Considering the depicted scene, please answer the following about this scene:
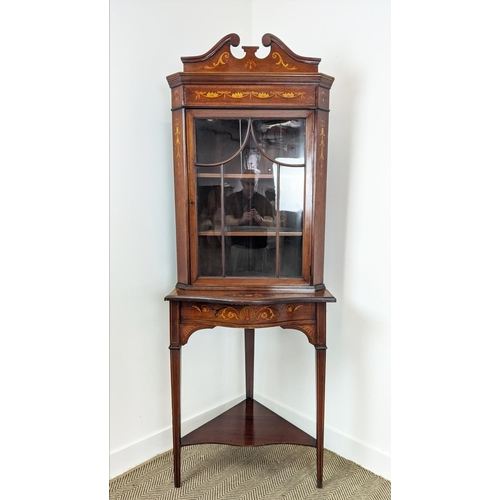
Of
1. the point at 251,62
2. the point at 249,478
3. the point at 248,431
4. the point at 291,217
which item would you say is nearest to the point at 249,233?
the point at 291,217

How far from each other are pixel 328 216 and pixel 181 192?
59 cm

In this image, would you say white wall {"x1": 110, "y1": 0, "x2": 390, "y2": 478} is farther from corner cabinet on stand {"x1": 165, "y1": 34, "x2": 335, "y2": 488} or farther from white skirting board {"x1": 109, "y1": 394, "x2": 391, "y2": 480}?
corner cabinet on stand {"x1": 165, "y1": 34, "x2": 335, "y2": 488}

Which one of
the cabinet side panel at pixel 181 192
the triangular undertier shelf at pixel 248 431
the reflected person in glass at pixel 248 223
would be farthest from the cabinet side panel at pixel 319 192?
the triangular undertier shelf at pixel 248 431

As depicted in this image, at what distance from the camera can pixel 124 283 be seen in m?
1.44

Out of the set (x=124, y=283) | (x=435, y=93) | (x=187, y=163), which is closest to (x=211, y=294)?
(x=124, y=283)

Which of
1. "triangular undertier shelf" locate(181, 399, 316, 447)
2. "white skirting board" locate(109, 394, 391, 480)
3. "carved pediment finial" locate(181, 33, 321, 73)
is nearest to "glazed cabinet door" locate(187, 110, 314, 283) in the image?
"carved pediment finial" locate(181, 33, 321, 73)

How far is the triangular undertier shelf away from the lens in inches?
55.7

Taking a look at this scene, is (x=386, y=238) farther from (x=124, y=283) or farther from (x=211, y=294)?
(x=124, y=283)

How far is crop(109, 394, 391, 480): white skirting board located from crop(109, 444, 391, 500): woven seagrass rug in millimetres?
22

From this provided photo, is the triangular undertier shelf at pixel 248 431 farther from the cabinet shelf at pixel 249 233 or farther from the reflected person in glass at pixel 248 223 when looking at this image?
the cabinet shelf at pixel 249 233

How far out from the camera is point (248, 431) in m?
1.49

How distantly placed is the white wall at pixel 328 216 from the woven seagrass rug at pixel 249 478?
57mm

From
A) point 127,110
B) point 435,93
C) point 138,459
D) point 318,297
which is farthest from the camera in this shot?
point 138,459
